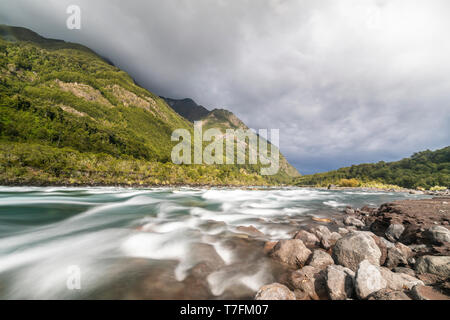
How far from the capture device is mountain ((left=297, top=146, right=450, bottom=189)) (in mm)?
97125

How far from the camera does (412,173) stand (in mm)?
114375

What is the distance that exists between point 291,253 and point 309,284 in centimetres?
138

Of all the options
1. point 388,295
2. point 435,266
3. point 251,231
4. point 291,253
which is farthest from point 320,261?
point 251,231

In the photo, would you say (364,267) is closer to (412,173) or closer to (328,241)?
(328,241)

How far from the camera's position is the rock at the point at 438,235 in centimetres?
521

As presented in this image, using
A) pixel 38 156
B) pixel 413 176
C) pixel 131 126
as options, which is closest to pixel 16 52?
pixel 131 126

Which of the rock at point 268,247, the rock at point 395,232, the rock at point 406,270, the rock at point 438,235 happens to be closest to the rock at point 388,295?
the rock at point 406,270

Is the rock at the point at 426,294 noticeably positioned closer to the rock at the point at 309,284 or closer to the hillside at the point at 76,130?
the rock at the point at 309,284

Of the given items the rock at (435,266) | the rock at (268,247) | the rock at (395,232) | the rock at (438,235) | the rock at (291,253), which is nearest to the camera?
the rock at (435,266)

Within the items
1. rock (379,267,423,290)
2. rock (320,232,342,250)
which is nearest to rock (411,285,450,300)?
rock (379,267,423,290)

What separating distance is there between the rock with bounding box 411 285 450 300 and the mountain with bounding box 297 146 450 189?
13011 centimetres

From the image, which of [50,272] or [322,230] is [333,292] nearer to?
[322,230]
